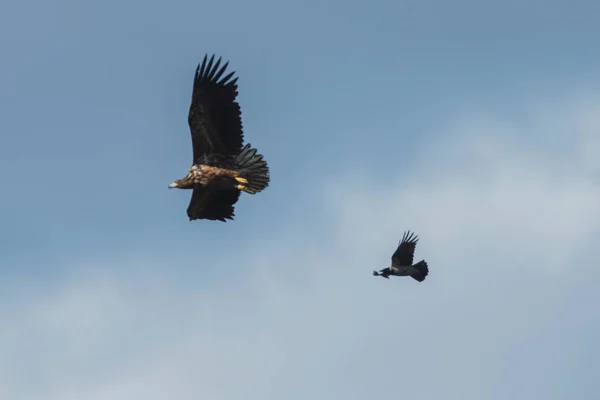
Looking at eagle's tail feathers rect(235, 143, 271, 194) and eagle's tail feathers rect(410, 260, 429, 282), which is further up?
eagle's tail feathers rect(410, 260, 429, 282)

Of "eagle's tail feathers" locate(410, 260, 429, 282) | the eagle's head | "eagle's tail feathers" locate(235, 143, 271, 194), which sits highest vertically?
"eagle's tail feathers" locate(410, 260, 429, 282)

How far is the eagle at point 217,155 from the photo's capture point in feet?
102

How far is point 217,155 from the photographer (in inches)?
1254

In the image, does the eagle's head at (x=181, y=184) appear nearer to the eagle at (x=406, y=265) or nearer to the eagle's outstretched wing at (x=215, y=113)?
the eagle's outstretched wing at (x=215, y=113)

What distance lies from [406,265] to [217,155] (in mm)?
9719

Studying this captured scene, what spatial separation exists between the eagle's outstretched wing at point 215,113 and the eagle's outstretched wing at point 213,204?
168 centimetres

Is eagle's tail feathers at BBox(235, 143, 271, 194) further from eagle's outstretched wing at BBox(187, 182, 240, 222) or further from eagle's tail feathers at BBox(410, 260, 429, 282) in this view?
eagle's tail feathers at BBox(410, 260, 429, 282)

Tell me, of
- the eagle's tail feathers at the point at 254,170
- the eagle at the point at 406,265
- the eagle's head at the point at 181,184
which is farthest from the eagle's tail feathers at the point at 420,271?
the eagle's head at the point at 181,184

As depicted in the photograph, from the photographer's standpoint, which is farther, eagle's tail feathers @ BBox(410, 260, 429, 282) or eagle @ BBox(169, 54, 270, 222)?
eagle's tail feathers @ BBox(410, 260, 429, 282)

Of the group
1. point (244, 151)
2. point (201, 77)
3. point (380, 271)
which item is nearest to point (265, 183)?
point (244, 151)

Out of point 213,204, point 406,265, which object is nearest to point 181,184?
point 213,204

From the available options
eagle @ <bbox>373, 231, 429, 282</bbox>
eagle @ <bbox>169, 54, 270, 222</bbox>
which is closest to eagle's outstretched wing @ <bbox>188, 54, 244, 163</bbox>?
eagle @ <bbox>169, 54, 270, 222</bbox>

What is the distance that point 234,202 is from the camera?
33.4 meters

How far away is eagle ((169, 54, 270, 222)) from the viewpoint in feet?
102
